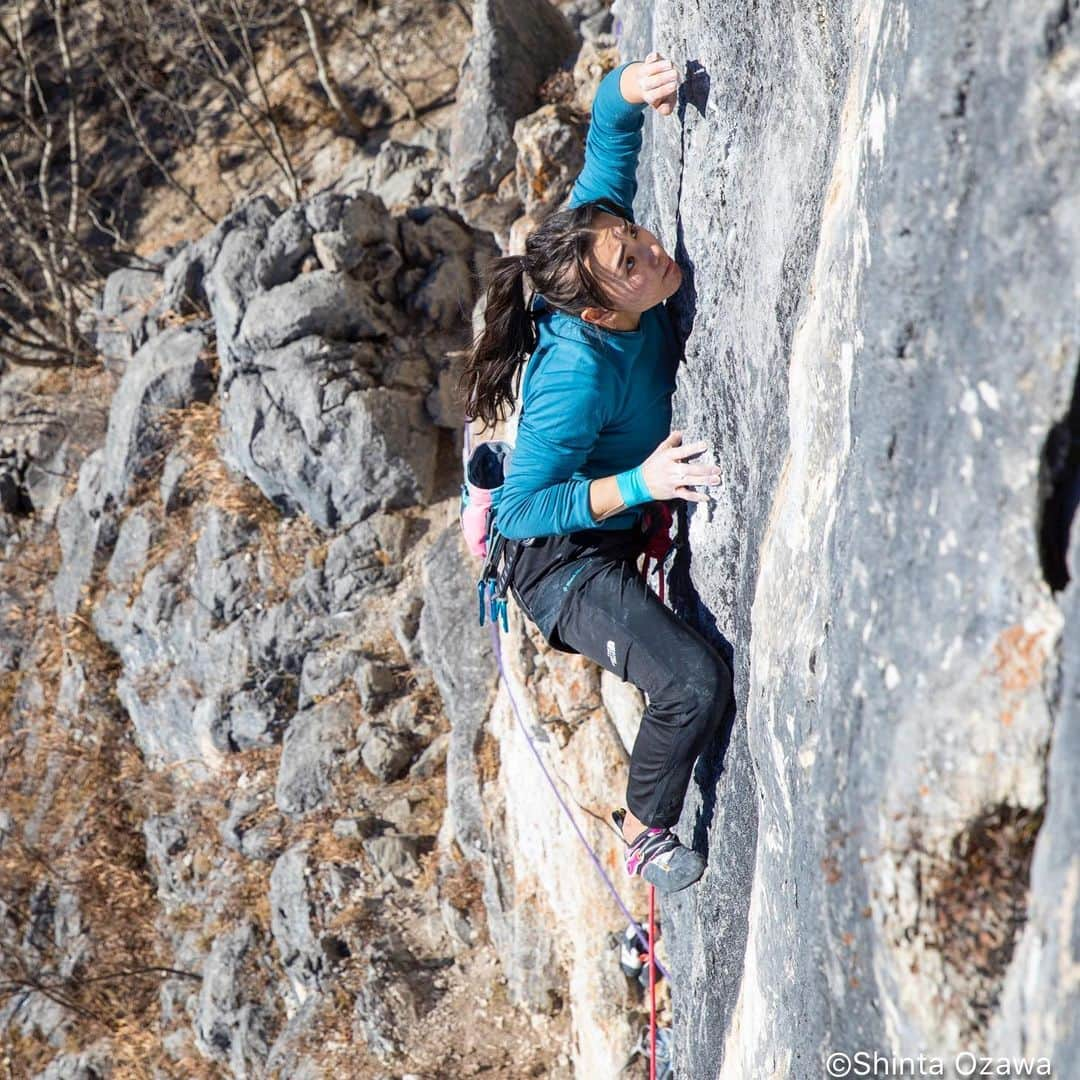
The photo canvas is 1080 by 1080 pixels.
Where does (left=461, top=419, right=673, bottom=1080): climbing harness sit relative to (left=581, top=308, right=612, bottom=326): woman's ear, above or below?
below

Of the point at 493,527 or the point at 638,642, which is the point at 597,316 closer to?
the point at 493,527

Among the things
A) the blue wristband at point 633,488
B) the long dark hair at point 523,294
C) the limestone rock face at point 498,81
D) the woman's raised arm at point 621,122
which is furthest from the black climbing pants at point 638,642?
the limestone rock face at point 498,81

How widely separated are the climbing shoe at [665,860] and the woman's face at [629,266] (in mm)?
2125

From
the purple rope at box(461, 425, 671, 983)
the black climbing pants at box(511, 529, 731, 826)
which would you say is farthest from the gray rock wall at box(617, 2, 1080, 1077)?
the purple rope at box(461, 425, 671, 983)

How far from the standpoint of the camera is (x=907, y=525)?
242 cm

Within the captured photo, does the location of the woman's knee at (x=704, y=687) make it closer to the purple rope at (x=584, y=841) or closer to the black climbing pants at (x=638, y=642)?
the black climbing pants at (x=638, y=642)

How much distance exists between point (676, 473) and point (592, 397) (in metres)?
0.44

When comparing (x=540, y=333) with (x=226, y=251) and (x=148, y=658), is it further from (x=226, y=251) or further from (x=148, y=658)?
(x=148, y=658)

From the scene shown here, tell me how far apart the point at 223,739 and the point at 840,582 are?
8.42 m

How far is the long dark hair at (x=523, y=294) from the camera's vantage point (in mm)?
3830

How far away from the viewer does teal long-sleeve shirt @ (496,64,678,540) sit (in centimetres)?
384

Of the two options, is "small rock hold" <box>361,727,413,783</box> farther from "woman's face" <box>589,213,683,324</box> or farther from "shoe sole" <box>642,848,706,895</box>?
"woman's face" <box>589,213,683,324</box>

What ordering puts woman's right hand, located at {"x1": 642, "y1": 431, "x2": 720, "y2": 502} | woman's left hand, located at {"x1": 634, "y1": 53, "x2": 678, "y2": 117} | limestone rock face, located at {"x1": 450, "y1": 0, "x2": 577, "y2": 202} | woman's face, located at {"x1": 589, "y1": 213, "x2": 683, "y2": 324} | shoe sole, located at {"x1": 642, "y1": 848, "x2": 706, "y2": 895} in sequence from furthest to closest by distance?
limestone rock face, located at {"x1": 450, "y1": 0, "x2": 577, "y2": 202}, shoe sole, located at {"x1": 642, "y1": 848, "x2": 706, "y2": 895}, woman's left hand, located at {"x1": 634, "y1": 53, "x2": 678, "y2": 117}, woman's face, located at {"x1": 589, "y1": 213, "x2": 683, "y2": 324}, woman's right hand, located at {"x1": 642, "y1": 431, "x2": 720, "y2": 502}

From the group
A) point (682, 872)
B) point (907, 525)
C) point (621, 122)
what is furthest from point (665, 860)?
point (621, 122)
